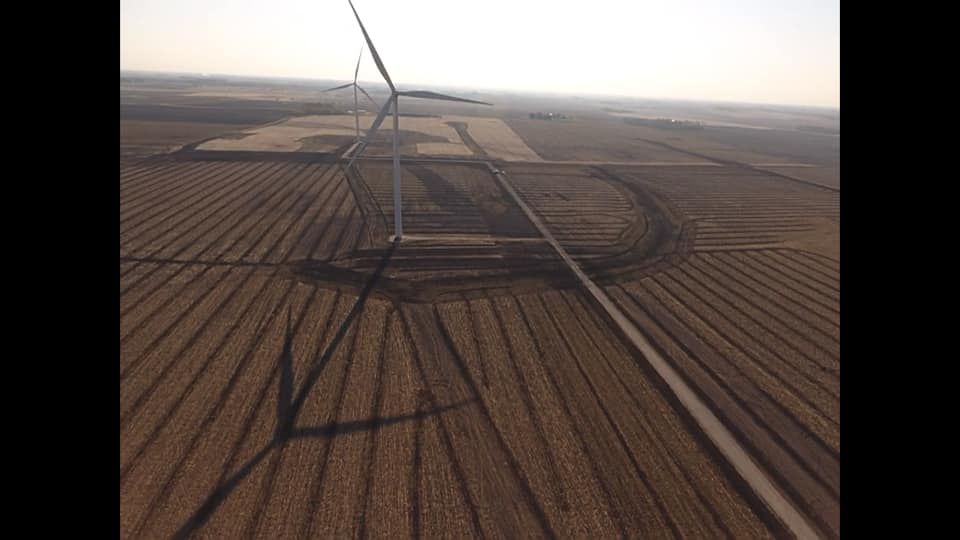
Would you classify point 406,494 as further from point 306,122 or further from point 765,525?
point 306,122

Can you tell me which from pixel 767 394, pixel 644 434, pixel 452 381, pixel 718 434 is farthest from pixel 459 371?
pixel 767 394

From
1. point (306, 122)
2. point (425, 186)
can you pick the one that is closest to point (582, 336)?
point (425, 186)

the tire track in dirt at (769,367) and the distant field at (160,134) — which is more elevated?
the distant field at (160,134)

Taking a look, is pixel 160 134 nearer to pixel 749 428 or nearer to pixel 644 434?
pixel 644 434

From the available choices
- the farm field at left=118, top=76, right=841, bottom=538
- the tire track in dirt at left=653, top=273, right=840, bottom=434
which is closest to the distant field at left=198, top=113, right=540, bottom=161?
the farm field at left=118, top=76, right=841, bottom=538

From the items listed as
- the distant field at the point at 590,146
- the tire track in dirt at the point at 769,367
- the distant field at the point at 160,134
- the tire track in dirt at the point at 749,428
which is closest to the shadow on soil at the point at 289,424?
the tire track in dirt at the point at 749,428

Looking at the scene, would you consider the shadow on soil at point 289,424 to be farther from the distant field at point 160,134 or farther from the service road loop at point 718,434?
the distant field at point 160,134
